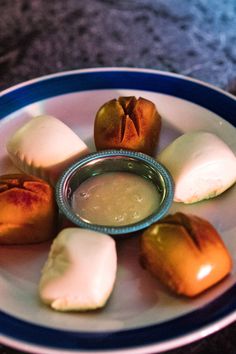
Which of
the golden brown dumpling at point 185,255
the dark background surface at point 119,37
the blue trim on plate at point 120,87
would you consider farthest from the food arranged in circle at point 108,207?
the dark background surface at point 119,37

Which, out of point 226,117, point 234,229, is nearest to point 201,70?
point 226,117

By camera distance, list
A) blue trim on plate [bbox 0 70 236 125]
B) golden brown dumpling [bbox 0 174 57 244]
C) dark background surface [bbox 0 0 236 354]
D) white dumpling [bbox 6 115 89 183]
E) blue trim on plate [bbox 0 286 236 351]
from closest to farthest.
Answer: blue trim on plate [bbox 0 286 236 351] < golden brown dumpling [bbox 0 174 57 244] < white dumpling [bbox 6 115 89 183] < blue trim on plate [bbox 0 70 236 125] < dark background surface [bbox 0 0 236 354]

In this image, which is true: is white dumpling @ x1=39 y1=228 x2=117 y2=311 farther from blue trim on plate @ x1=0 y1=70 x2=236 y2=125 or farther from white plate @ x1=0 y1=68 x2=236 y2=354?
blue trim on plate @ x1=0 y1=70 x2=236 y2=125

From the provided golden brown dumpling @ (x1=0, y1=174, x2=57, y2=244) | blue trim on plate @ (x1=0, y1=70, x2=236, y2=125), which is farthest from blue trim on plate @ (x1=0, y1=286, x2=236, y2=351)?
blue trim on plate @ (x1=0, y1=70, x2=236, y2=125)

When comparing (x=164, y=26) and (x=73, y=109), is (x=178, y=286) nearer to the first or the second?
(x=73, y=109)

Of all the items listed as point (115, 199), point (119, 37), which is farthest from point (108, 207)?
point (119, 37)

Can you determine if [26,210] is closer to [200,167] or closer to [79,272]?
[79,272]
